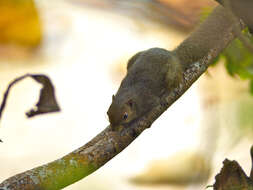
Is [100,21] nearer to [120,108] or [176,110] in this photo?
[176,110]

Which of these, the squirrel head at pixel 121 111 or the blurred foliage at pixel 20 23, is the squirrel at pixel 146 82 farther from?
the blurred foliage at pixel 20 23

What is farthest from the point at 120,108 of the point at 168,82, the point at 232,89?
the point at 232,89

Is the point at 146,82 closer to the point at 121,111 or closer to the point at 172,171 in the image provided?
the point at 121,111

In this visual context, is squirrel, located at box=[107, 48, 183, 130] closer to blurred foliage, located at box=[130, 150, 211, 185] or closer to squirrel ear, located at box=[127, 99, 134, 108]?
squirrel ear, located at box=[127, 99, 134, 108]

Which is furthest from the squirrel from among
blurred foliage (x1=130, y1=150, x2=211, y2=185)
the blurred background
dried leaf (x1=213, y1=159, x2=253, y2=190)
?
blurred foliage (x1=130, y1=150, x2=211, y2=185)

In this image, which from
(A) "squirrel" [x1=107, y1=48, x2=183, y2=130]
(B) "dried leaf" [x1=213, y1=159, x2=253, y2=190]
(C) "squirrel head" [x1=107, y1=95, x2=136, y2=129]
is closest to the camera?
(B) "dried leaf" [x1=213, y1=159, x2=253, y2=190]

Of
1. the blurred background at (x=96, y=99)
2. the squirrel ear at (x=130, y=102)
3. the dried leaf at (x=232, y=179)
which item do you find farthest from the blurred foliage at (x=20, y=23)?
the dried leaf at (x=232, y=179)

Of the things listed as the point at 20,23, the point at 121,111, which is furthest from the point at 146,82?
the point at 20,23
